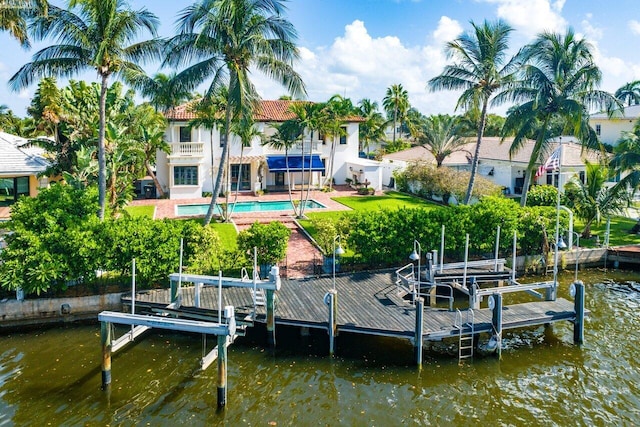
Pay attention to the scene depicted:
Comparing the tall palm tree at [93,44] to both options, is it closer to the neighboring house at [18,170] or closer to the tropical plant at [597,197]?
the neighboring house at [18,170]

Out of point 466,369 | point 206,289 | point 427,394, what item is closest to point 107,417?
point 206,289

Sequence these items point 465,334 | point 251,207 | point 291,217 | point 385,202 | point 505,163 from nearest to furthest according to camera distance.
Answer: point 465,334 → point 291,217 → point 251,207 → point 385,202 → point 505,163

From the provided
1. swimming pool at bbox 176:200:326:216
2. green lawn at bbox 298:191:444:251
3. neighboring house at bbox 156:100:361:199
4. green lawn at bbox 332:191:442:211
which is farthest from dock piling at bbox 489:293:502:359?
neighboring house at bbox 156:100:361:199

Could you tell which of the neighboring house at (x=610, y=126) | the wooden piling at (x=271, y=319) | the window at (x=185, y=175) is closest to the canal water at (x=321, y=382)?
the wooden piling at (x=271, y=319)

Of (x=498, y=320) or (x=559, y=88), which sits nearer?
(x=498, y=320)

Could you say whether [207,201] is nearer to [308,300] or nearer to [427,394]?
[308,300]

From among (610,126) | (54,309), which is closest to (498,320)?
(54,309)

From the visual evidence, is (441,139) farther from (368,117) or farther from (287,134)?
(368,117)
